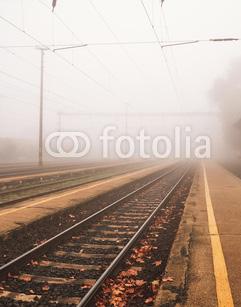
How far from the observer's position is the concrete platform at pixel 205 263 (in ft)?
18.7

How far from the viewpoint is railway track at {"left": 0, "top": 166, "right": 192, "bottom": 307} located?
610cm

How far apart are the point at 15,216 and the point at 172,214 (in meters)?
5.11

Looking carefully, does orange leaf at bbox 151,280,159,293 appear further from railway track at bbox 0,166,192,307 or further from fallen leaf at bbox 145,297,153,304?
railway track at bbox 0,166,192,307

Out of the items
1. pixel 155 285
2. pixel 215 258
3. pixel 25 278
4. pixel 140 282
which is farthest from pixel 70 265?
pixel 215 258

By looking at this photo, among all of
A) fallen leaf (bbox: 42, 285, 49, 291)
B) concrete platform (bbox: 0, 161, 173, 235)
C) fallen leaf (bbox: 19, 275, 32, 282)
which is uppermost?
concrete platform (bbox: 0, 161, 173, 235)

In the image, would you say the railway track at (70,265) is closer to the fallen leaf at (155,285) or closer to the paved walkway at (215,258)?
the fallen leaf at (155,285)

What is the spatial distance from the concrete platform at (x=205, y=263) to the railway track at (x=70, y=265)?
1039mm

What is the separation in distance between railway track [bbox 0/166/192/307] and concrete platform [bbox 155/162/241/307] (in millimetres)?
1039

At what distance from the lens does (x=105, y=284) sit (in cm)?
660

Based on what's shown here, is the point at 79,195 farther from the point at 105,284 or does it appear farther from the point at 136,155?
the point at 136,155

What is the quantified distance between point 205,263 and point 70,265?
238 centimetres

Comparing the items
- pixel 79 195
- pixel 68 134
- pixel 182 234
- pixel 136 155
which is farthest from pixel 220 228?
pixel 136 155

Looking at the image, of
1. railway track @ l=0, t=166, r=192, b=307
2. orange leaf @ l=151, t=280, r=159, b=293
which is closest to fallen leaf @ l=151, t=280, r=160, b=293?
orange leaf @ l=151, t=280, r=159, b=293

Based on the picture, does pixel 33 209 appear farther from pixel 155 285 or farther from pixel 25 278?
pixel 155 285
